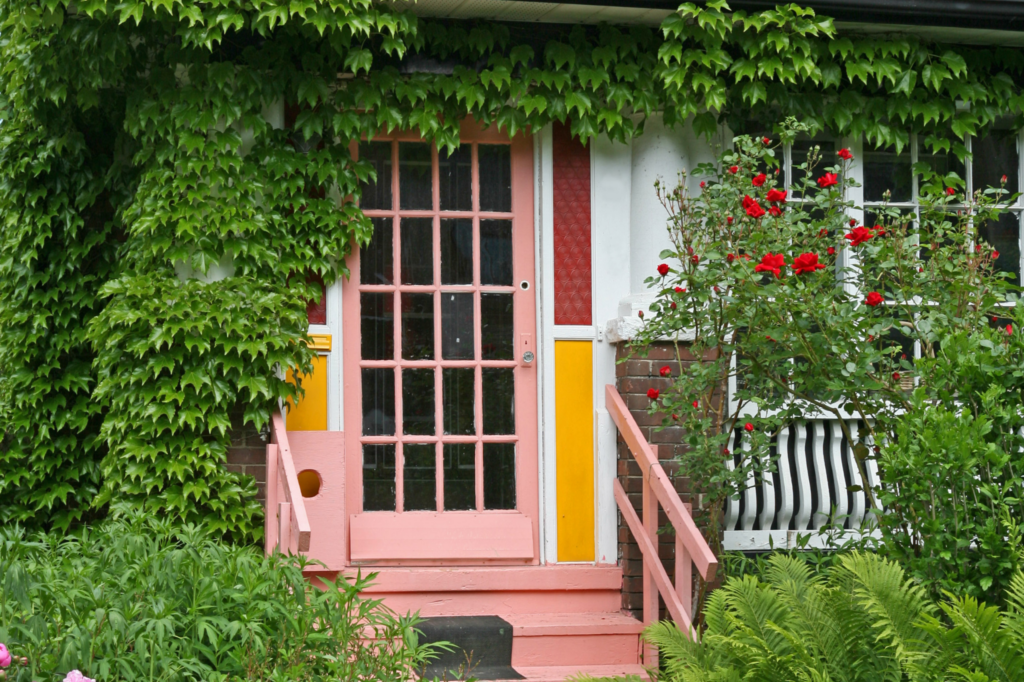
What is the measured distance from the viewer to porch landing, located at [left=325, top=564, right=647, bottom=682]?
5.09m

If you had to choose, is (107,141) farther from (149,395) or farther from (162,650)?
(162,650)

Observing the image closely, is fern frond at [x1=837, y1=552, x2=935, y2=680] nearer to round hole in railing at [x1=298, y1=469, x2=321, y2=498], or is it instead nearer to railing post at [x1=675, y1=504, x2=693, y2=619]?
railing post at [x1=675, y1=504, x2=693, y2=619]

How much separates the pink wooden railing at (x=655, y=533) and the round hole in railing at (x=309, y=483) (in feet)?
5.27

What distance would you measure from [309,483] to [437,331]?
108 cm

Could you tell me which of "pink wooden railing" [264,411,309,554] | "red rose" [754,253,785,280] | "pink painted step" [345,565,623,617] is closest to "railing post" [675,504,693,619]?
"pink painted step" [345,565,623,617]

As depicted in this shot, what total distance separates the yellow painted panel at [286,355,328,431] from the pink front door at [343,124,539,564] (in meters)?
0.15

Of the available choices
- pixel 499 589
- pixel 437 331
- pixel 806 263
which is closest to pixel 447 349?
pixel 437 331

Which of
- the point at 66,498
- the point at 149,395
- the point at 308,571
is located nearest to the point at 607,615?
the point at 308,571

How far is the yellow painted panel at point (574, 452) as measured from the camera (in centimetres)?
564

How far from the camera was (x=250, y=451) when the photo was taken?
5.26 meters

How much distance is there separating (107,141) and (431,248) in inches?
77.3

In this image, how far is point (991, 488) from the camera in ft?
11.7

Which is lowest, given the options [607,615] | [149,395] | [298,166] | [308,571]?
[607,615]

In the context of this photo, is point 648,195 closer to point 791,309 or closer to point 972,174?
point 791,309
